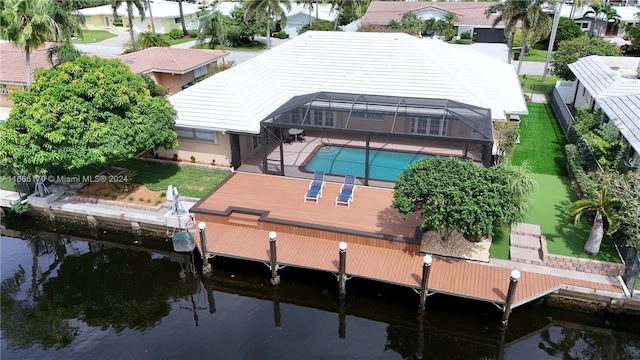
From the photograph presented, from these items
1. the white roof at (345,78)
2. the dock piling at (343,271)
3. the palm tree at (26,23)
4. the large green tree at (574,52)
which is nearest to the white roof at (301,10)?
the large green tree at (574,52)

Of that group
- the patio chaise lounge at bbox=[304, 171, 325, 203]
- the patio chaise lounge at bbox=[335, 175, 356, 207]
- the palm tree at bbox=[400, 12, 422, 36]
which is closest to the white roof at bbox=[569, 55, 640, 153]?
the patio chaise lounge at bbox=[335, 175, 356, 207]

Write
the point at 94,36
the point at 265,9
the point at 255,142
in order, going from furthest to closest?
the point at 94,36 < the point at 265,9 < the point at 255,142

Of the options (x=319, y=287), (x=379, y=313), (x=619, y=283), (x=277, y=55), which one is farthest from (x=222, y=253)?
(x=277, y=55)

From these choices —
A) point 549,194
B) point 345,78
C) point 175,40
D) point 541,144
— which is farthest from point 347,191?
point 175,40

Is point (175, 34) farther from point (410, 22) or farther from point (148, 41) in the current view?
point (410, 22)

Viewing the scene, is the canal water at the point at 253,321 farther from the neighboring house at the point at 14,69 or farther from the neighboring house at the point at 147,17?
the neighboring house at the point at 147,17

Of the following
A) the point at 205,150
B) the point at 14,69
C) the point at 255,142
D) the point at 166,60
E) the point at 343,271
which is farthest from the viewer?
the point at 166,60
